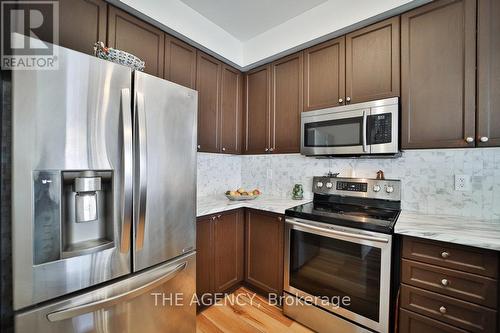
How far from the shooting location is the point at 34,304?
→ 0.89 m

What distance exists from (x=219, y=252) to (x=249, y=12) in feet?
7.46

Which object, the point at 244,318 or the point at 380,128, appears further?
the point at 244,318

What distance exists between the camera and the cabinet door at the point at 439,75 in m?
1.44

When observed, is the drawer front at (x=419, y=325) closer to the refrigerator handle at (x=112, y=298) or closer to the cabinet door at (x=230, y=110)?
the refrigerator handle at (x=112, y=298)

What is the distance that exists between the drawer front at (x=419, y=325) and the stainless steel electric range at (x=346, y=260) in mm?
75

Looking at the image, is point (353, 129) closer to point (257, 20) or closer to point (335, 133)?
point (335, 133)

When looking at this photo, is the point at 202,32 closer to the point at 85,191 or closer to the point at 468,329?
the point at 85,191

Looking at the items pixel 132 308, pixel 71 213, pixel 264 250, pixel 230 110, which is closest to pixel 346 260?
pixel 264 250

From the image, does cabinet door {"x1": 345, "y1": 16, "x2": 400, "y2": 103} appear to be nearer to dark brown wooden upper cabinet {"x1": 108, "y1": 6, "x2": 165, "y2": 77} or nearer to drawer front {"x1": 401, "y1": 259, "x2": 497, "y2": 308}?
drawer front {"x1": 401, "y1": 259, "x2": 497, "y2": 308}

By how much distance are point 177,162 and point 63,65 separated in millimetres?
682

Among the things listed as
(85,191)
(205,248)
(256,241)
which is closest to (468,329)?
(256,241)

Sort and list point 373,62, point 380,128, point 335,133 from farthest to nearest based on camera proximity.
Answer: point 335,133 → point 373,62 → point 380,128

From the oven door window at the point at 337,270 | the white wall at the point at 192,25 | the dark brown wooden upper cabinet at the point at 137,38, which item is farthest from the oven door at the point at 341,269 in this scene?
the white wall at the point at 192,25

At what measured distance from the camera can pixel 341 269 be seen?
5.14 feet
